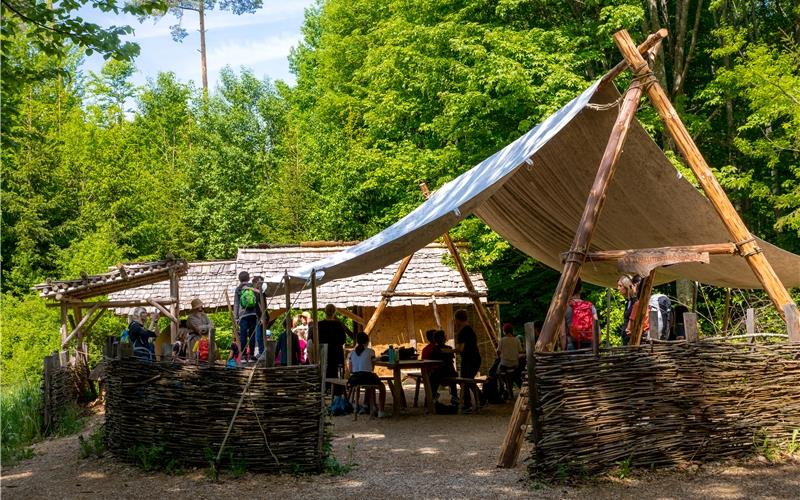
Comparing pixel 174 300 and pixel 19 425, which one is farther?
pixel 174 300

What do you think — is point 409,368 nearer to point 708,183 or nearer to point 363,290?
point 708,183

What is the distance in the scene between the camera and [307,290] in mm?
18875

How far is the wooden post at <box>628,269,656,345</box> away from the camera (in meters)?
9.10

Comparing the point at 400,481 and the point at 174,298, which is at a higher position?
the point at 174,298

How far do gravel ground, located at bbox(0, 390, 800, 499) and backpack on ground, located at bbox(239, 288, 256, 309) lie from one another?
7.95 feet

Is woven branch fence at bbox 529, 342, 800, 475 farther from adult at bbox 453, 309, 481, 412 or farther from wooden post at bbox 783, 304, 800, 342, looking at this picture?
adult at bbox 453, 309, 481, 412

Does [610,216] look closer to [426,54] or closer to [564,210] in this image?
[564,210]

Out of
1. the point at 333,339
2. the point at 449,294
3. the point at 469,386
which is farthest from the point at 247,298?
the point at 449,294

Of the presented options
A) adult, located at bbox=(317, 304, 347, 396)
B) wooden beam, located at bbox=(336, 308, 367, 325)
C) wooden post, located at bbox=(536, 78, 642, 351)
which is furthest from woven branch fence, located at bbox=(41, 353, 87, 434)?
wooden post, located at bbox=(536, 78, 642, 351)

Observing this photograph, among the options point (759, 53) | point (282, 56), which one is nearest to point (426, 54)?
point (759, 53)

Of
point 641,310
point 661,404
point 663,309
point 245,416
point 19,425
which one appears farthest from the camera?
point 19,425

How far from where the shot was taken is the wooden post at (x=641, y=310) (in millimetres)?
9102

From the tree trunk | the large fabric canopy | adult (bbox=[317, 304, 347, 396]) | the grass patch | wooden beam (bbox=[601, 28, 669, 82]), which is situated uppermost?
the tree trunk

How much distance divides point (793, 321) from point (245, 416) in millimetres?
5104
